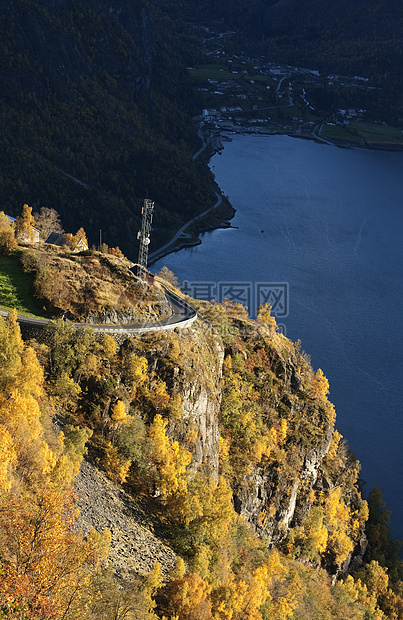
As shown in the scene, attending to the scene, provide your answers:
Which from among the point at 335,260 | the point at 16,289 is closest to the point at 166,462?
the point at 16,289

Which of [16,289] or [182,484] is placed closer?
[182,484]

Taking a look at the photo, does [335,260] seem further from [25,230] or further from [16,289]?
[16,289]

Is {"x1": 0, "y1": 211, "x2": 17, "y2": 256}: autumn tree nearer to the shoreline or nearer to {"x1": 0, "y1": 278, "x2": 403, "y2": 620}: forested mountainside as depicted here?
{"x1": 0, "y1": 278, "x2": 403, "y2": 620}: forested mountainside

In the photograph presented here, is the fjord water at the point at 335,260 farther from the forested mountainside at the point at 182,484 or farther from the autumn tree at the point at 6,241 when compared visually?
the autumn tree at the point at 6,241

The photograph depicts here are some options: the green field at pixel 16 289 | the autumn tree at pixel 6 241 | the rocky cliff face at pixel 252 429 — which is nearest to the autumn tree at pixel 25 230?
the autumn tree at pixel 6 241

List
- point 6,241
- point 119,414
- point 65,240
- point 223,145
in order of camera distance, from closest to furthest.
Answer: point 119,414, point 6,241, point 65,240, point 223,145

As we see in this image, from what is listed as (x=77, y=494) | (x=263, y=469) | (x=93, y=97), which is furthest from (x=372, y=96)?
(x=77, y=494)
